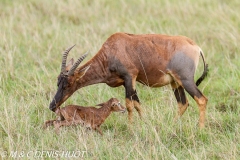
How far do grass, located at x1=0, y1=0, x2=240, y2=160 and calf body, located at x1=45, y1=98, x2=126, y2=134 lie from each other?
161 mm

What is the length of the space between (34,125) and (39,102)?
28.6 inches

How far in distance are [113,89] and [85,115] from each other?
70.4 inches

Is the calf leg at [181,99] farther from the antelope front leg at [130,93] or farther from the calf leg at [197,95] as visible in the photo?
the antelope front leg at [130,93]

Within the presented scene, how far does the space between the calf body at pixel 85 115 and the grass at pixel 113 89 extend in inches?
6.3

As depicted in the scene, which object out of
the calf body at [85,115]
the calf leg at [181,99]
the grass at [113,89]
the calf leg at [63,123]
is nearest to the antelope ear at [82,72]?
the calf body at [85,115]

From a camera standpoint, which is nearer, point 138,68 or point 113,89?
point 138,68

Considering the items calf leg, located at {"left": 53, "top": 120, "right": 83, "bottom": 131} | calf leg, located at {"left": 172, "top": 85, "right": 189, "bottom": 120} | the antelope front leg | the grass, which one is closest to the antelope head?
the grass

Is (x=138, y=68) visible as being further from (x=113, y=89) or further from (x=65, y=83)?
(x=113, y=89)

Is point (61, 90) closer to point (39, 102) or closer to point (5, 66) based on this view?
point (39, 102)

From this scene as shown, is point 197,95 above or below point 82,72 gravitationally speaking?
below

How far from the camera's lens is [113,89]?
383 inches

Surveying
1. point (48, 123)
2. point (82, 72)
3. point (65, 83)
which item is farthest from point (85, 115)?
point (82, 72)

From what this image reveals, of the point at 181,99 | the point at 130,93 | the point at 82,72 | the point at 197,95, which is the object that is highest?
the point at 82,72

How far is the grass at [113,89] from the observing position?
7297mm
